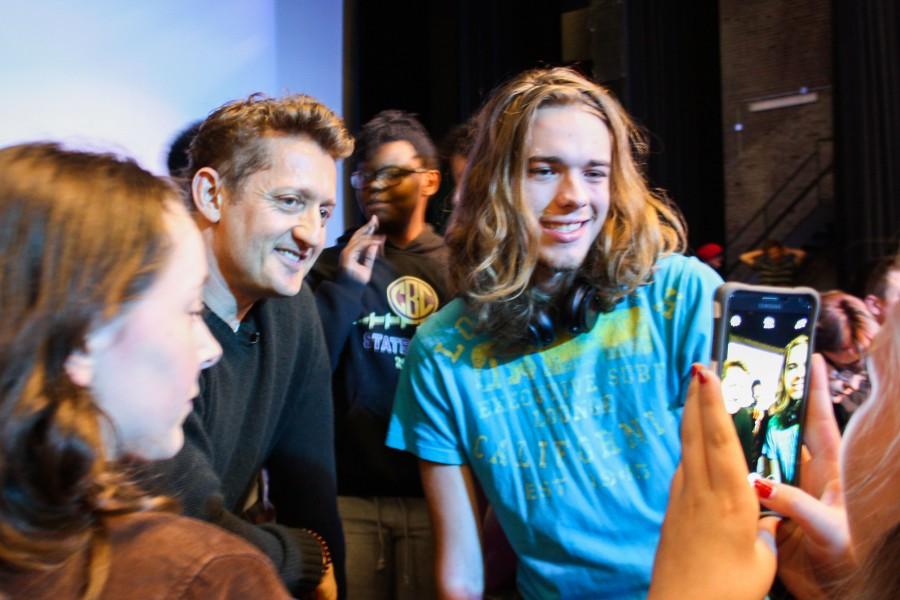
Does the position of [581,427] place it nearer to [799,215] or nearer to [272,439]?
[272,439]

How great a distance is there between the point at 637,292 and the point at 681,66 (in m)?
7.92

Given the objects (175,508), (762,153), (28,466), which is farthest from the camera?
(762,153)

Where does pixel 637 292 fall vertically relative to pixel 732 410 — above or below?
above

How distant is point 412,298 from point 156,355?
171 centimetres

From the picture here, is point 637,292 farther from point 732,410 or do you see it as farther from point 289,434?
point 289,434

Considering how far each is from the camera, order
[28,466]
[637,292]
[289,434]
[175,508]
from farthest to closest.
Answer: [289,434], [637,292], [175,508], [28,466]

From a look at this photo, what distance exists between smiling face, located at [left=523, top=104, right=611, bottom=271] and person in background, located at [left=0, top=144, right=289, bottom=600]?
0.80 m

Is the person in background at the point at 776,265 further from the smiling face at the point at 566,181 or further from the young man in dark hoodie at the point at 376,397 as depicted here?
the smiling face at the point at 566,181

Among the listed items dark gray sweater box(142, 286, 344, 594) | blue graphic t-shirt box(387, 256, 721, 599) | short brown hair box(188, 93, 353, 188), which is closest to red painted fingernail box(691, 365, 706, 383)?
blue graphic t-shirt box(387, 256, 721, 599)

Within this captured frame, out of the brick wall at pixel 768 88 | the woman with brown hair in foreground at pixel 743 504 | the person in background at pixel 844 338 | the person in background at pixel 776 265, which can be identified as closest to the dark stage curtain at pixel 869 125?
the person in background at pixel 776 265

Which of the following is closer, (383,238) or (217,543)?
(217,543)

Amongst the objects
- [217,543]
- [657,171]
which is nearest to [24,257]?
[217,543]

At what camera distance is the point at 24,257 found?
2.48 feet

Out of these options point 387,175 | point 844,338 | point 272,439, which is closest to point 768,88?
point 844,338
